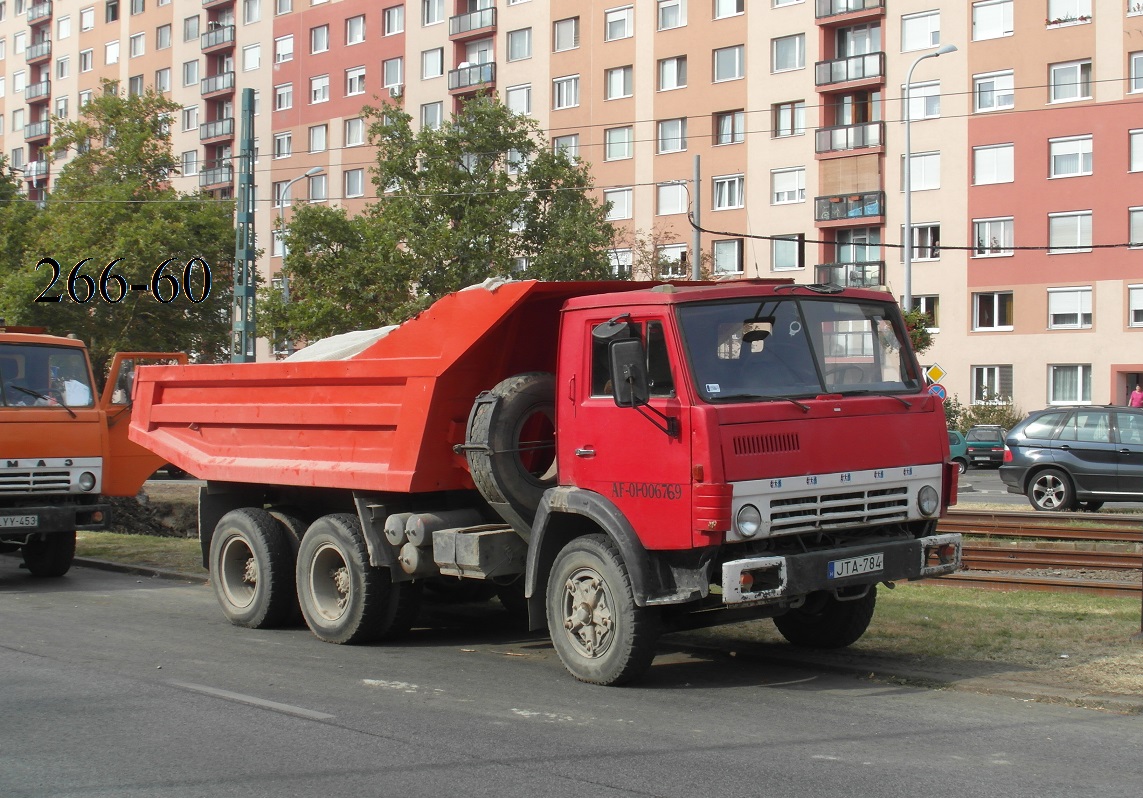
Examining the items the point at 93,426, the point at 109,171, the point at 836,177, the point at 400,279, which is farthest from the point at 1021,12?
the point at 93,426

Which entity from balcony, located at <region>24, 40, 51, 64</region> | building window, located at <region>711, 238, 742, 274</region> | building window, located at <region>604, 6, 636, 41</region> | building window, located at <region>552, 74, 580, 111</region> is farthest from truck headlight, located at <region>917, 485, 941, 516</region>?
balcony, located at <region>24, 40, 51, 64</region>

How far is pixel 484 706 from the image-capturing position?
771cm

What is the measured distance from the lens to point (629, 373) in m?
7.84

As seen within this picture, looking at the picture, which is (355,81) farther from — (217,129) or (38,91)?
(38,91)

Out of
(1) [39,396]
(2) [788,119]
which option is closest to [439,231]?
(2) [788,119]

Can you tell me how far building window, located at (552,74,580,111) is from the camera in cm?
5475

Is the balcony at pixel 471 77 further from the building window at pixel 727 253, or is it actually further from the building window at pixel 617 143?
the building window at pixel 727 253

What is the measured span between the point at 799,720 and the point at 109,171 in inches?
1727

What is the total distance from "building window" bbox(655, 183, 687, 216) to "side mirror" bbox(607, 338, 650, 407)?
44.1m

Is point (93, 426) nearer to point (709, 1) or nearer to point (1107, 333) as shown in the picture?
point (1107, 333)

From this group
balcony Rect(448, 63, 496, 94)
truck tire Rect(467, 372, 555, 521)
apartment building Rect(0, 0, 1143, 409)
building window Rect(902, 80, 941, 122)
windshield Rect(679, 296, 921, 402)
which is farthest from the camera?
balcony Rect(448, 63, 496, 94)

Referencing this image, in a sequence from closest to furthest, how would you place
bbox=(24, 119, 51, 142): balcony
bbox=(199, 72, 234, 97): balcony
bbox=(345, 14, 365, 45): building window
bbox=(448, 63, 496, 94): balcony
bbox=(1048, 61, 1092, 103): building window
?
bbox=(1048, 61, 1092, 103): building window, bbox=(448, 63, 496, 94): balcony, bbox=(345, 14, 365, 45): building window, bbox=(199, 72, 234, 97): balcony, bbox=(24, 119, 51, 142): balcony

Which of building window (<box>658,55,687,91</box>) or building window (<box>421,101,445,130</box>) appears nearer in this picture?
building window (<box>658,55,687,91</box>)

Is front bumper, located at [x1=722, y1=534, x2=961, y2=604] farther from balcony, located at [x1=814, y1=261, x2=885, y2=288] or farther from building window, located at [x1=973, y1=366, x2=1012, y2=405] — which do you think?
balcony, located at [x1=814, y1=261, x2=885, y2=288]
